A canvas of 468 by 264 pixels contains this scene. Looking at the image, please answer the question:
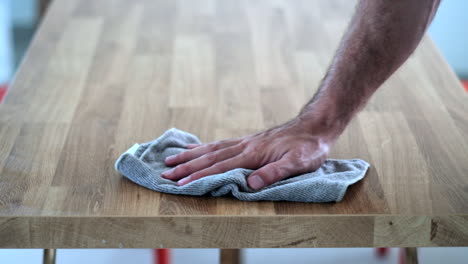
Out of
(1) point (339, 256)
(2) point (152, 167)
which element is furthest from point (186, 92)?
(1) point (339, 256)

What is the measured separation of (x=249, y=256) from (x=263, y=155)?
875 mm

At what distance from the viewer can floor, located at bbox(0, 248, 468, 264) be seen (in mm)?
2174

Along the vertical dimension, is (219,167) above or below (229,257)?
above

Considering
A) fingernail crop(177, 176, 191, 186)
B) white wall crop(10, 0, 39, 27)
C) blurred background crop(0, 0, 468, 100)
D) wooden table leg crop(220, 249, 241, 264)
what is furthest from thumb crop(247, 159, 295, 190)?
white wall crop(10, 0, 39, 27)

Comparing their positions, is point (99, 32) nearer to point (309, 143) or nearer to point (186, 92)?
point (186, 92)

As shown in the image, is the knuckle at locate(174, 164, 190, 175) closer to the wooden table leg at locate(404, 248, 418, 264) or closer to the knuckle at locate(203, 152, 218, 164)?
the knuckle at locate(203, 152, 218, 164)

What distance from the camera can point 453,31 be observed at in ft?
11.1

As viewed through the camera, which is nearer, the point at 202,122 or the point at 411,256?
the point at 202,122

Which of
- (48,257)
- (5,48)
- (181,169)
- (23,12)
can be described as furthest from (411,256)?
(23,12)

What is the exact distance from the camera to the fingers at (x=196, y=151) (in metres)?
1.39

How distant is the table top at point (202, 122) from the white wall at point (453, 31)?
1197mm

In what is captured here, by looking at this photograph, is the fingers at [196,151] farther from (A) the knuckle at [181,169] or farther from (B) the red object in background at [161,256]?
(B) the red object in background at [161,256]

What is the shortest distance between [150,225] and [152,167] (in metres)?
0.18

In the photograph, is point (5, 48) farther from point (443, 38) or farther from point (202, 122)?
point (202, 122)
